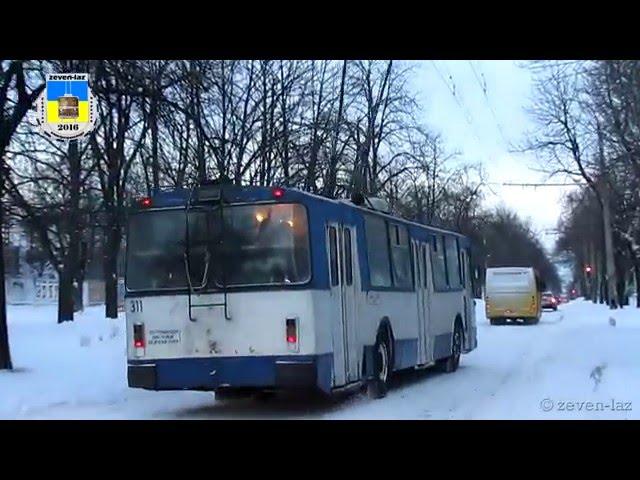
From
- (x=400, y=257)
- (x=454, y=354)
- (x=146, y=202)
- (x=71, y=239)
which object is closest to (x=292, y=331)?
(x=146, y=202)

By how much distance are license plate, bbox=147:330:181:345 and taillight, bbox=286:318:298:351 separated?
1341 mm

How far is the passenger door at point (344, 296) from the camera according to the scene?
13.2 metres

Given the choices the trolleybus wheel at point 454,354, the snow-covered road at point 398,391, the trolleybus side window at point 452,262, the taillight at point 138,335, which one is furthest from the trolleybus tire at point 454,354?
the taillight at point 138,335

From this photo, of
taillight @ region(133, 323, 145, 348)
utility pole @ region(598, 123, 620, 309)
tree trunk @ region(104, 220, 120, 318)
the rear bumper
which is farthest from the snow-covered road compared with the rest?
utility pole @ region(598, 123, 620, 309)

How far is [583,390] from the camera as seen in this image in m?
13.9

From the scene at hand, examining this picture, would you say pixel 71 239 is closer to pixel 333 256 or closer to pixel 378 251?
pixel 378 251

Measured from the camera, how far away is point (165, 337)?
12719mm

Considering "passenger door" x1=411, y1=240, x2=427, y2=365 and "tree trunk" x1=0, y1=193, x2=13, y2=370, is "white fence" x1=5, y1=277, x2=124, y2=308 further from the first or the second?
"passenger door" x1=411, y1=240, x2=427, y2=365

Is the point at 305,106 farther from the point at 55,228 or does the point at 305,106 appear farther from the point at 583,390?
the point at 583,390

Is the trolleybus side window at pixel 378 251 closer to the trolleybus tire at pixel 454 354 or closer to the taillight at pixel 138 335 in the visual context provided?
the taillight at pixel 138 335

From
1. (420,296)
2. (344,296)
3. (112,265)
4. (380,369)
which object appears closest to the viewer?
(344,296)

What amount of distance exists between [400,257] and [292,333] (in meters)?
4.91

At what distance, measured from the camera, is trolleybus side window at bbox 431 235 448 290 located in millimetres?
19375
